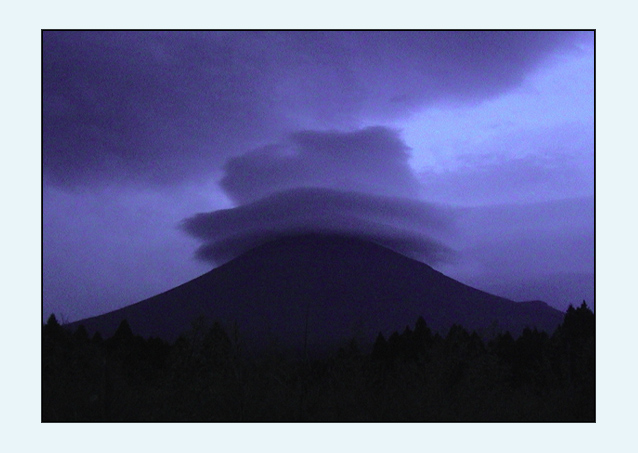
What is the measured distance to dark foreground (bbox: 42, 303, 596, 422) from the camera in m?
7.68

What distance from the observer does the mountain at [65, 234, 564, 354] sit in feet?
27.2

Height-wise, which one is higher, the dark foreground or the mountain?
the mountain

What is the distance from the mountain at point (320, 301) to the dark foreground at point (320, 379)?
0.75 ft

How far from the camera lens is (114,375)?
7.82 meters

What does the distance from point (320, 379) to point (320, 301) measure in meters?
1.21

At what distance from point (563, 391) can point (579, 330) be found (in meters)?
0.89

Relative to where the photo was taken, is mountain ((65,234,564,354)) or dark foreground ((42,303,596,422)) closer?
dark foreground ((42,303,596,422))

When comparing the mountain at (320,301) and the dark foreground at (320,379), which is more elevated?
the mountain at (320,301)

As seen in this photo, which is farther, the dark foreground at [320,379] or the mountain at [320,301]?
the mountain at [320,301]

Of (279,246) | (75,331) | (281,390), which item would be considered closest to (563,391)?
(281,390)

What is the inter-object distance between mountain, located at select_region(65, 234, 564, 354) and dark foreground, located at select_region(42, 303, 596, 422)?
229 mm

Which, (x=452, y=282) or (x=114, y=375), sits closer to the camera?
(x=114, y=375)

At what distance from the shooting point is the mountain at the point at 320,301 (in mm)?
8305

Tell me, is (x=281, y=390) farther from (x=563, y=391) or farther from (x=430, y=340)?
(x=563, y=391)
